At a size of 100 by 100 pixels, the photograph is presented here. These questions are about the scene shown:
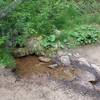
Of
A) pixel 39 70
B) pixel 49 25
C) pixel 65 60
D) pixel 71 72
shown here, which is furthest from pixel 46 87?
pixel 49 25

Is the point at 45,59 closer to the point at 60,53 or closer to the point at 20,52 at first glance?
the point at 60,53

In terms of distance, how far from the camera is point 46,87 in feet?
17.1

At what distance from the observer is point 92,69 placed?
18.5 feet

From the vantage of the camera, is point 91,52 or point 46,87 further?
point 91,52

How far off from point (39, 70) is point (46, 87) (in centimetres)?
60

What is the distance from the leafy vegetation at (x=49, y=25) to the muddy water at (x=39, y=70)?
0.45 m

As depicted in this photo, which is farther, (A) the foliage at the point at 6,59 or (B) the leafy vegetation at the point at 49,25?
(B) the leafy vegetation at the point at 49,25

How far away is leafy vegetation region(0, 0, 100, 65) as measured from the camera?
630cm

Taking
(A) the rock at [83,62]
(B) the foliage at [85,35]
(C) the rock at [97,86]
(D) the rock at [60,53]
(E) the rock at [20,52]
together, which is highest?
(B) the foliage at [85,35]

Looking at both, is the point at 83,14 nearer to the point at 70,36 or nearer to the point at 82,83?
the point at 70,36

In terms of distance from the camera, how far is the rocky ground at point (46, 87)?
4.96m

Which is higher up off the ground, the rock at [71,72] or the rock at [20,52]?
the rock at [20,52]

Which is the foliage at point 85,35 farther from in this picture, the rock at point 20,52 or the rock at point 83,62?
the rock at point 20,52

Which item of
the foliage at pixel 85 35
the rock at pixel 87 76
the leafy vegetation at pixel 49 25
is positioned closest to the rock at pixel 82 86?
the rock at pixel 87 76
